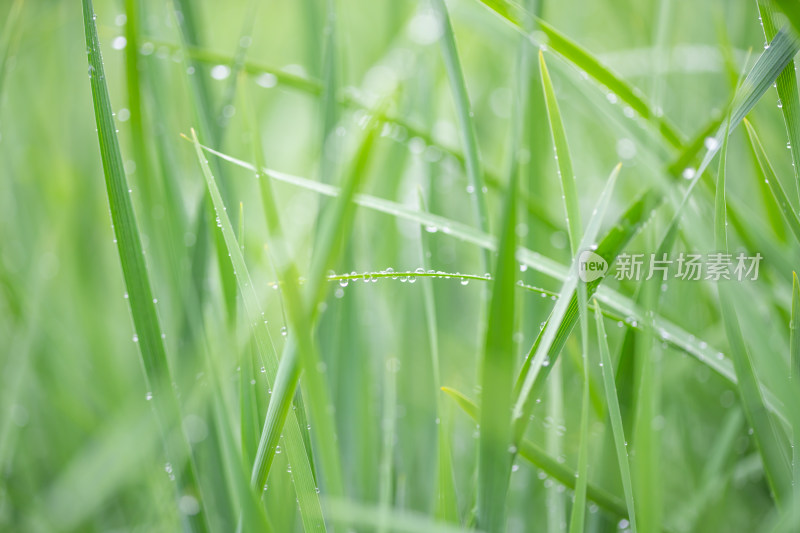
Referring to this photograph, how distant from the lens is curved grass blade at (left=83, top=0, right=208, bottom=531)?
326 millimetres

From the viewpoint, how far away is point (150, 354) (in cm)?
34

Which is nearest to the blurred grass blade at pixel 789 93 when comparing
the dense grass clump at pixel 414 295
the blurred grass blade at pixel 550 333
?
the dense grass clump at pixel 414 295

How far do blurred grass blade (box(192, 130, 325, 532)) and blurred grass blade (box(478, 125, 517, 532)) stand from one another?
0.09 metres

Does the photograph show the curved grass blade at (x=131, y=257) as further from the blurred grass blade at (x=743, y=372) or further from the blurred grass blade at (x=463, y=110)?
the blurred grass blade at (x=743, y=372)

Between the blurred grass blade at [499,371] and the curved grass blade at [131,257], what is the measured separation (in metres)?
0.18

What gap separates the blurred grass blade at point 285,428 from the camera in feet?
1.03

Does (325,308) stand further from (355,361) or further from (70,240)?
(70,240)

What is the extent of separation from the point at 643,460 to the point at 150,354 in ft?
0.90

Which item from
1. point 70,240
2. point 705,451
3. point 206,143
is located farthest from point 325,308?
point 70,240

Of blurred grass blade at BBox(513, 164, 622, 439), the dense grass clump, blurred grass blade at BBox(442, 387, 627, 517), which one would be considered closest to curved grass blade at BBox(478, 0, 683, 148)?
the dense grass clump

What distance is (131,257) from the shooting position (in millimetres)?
332

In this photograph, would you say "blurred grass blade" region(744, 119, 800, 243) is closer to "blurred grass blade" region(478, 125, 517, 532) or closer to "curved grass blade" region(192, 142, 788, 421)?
"curved grass blade" region(192, 142, 788, 421)

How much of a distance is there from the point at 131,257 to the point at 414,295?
405mm

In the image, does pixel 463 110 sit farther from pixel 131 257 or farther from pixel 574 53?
pixel 131 257
